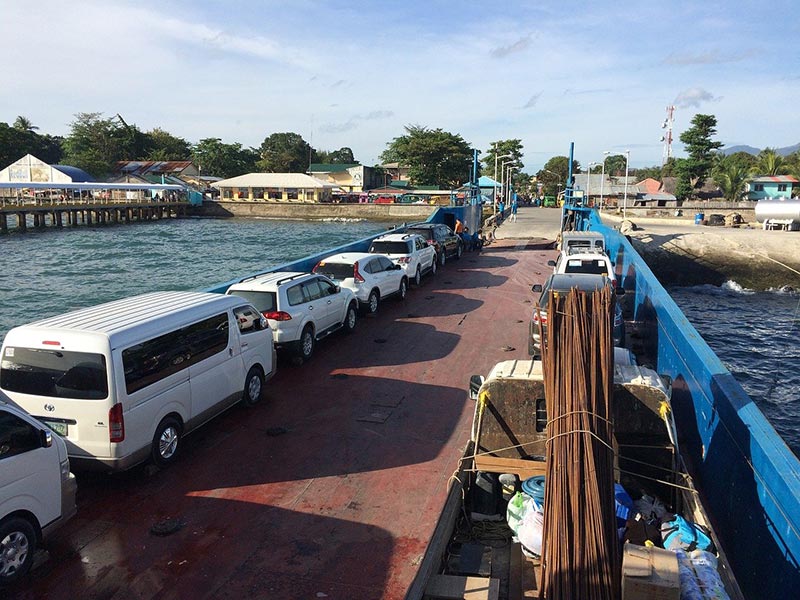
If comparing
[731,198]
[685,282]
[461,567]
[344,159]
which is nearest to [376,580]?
[461,567]

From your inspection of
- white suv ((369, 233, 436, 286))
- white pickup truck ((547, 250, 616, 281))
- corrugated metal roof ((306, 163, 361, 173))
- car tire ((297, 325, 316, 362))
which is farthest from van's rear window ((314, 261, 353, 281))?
corrugated metal roof ((306, 163, 361, 173))

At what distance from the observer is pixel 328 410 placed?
32.3 ft

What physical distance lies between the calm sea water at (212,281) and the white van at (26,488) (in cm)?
1335

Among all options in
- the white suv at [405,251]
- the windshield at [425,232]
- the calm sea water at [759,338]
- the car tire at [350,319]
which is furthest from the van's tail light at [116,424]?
the windshield at [425,232]

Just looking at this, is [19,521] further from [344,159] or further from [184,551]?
[344,159]

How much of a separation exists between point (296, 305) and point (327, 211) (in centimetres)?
7430

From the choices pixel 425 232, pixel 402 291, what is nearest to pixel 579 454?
pixel 402 291

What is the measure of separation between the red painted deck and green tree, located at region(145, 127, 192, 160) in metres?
114

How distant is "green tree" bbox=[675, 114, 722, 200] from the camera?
270 feet

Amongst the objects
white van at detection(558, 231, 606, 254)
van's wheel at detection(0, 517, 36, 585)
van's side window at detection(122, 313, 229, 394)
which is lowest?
van's wheel at detection(0, 517, 36, 585)

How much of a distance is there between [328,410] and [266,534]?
3445mm

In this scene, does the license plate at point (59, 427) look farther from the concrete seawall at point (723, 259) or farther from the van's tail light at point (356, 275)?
the concrete seawall at point (723, 259)

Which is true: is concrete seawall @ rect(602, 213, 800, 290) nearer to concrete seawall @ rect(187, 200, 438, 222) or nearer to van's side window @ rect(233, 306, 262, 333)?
van's side window @ rect(233, 306, 262, 333)

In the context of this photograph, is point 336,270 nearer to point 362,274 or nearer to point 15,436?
point 362,274
